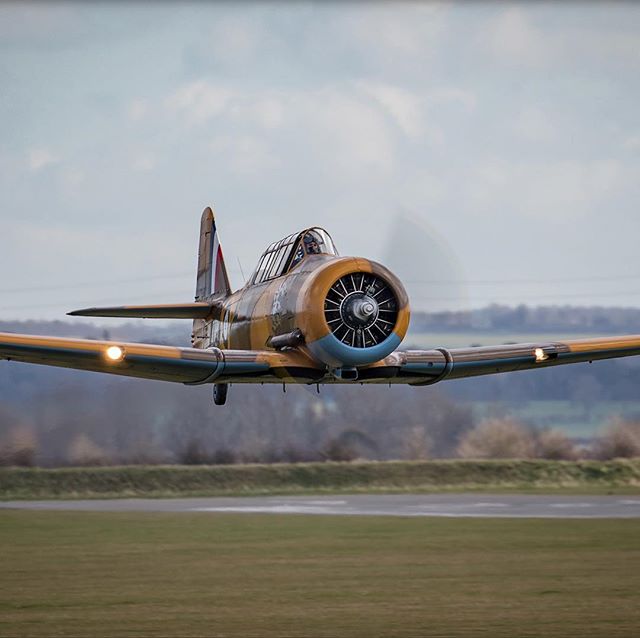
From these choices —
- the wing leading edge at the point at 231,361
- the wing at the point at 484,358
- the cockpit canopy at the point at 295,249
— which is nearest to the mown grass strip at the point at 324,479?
the cockpit canopy at the point at 295,249

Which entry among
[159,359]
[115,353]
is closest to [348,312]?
[159,359]

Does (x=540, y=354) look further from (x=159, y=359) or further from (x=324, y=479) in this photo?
(x=324, y=479)

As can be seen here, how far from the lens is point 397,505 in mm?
60281

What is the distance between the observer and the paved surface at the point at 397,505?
187ft

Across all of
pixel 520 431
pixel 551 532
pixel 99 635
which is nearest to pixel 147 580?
pixel 99 635

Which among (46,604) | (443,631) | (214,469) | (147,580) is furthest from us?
(214,469)

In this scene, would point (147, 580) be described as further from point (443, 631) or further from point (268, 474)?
point (268, 474)

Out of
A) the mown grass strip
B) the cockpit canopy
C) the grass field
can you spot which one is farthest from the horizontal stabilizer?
the mown grass strip

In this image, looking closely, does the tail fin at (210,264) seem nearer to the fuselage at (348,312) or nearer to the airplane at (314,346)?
the airplane at (314,346)

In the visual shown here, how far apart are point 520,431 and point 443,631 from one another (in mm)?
29271

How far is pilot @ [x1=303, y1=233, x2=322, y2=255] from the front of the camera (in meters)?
24.9

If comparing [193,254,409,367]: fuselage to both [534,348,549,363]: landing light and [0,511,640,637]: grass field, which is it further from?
[0,511,640,637]: grass field

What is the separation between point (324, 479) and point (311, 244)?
1478 inches

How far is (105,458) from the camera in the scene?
47.5 m
